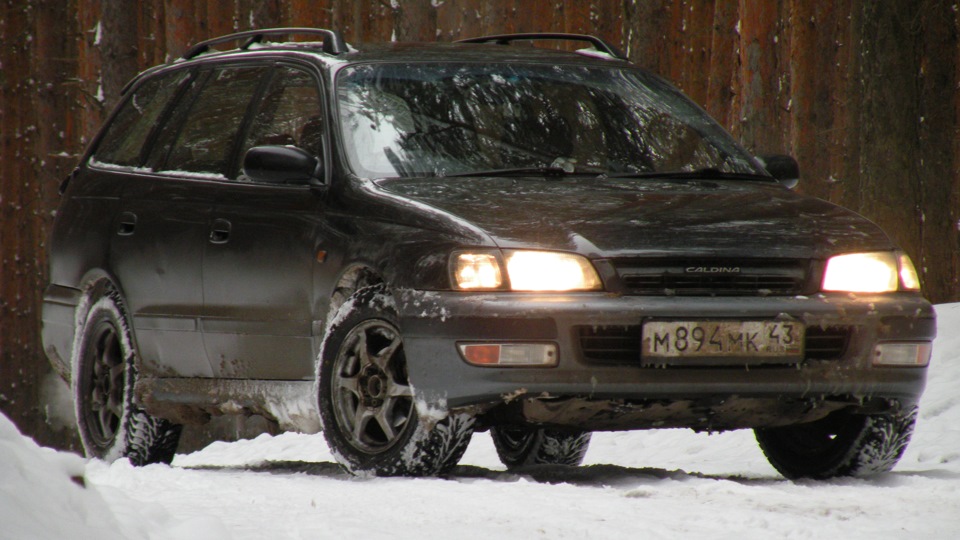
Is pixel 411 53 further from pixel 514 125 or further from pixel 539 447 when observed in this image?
pixel 539 447

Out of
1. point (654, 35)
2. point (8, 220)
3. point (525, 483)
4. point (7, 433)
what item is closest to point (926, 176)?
point (654, 35)

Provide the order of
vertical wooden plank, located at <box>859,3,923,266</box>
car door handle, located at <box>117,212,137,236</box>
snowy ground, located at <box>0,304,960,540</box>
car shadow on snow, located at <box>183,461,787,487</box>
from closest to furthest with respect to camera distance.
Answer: snowy ground, located at <box>0,304,960,540</box>, car shadow on snow, located at <box>183,461,787,487</box>, car door handle, located at <box>117,212,137,236</box>, vertical wooden plank, located at <box>859,3,923,266</box>

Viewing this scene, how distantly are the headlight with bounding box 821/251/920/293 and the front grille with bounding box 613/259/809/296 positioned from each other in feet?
0.59

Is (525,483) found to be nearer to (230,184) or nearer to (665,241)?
(665,241)

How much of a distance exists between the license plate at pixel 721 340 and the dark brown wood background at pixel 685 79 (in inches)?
302

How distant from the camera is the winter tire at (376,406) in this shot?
19.5 ft

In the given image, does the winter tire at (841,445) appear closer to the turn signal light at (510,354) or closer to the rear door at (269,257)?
the turn signal light at (510,354)

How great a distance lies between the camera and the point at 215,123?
7789 mm

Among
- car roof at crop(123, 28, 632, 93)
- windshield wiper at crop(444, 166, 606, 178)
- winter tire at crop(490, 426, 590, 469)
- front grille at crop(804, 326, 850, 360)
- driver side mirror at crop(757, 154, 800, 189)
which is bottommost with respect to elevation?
winter tire at crop(490, 426, 590, 469)

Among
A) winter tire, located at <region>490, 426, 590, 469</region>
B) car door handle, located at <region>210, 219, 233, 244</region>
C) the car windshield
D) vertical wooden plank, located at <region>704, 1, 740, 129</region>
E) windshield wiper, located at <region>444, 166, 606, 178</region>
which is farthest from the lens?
vertical wooden plank, located at <region>704, 1, 740, 129</region>

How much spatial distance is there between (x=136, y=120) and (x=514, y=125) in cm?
267

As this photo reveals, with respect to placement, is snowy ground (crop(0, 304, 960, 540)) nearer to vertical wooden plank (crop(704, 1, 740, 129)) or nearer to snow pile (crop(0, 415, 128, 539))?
snow pile (crop(0, 415, 128, 539))

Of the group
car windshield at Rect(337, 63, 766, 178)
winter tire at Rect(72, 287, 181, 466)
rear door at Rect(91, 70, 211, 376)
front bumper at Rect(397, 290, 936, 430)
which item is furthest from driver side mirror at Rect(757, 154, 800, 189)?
winter tire at Rect(72, 287, 181, 466)

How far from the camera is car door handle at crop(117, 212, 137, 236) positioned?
7.88 metres
